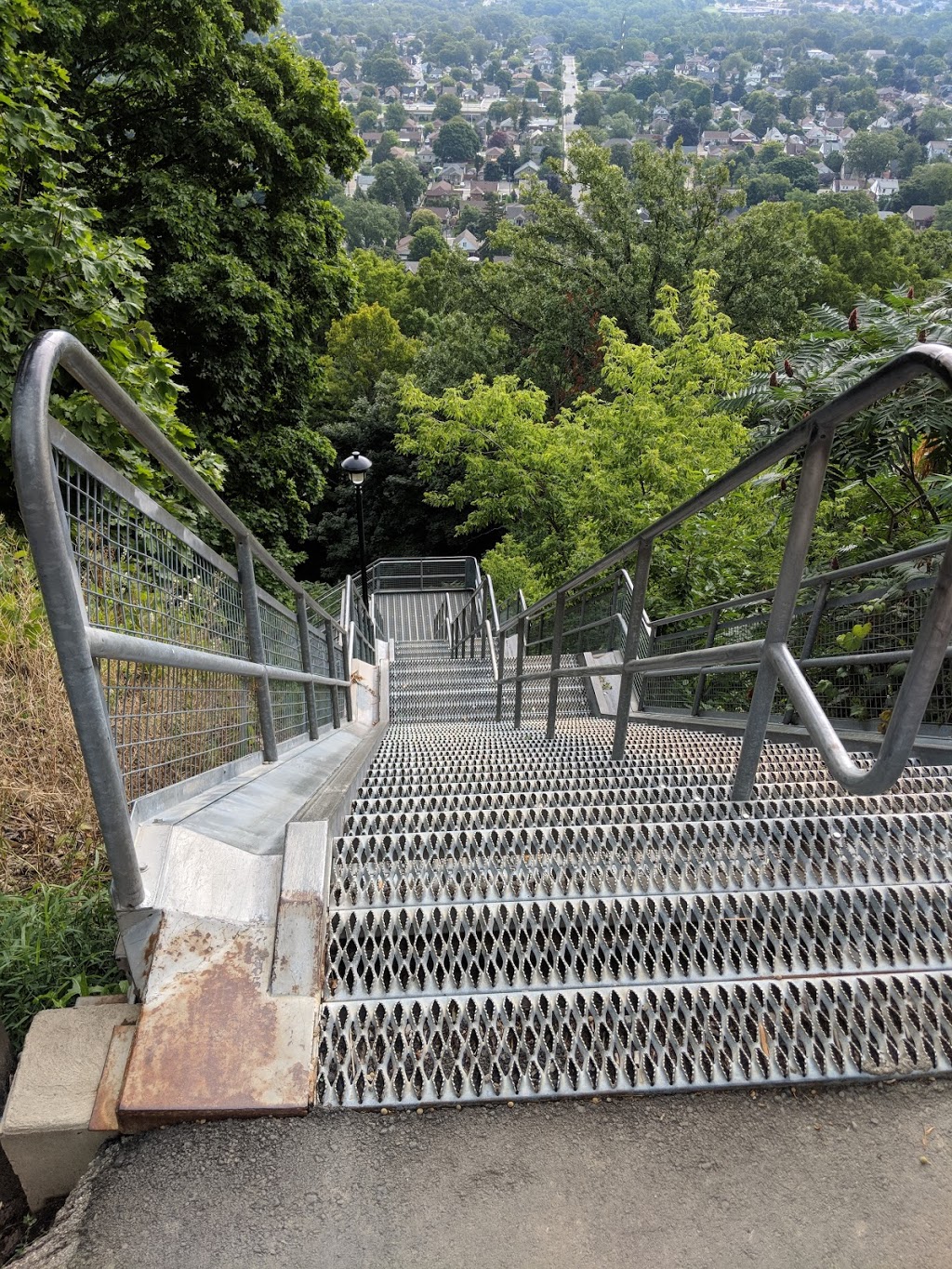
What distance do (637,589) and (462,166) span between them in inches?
7114

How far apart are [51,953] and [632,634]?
→ 2.70 m

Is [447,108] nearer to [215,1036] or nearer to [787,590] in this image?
[787,590]

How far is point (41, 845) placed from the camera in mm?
2725

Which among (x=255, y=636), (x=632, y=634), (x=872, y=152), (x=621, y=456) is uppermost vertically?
(x=872, y=152)

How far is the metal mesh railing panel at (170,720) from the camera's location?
5.53ft

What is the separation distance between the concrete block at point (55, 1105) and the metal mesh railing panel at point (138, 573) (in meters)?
0.83

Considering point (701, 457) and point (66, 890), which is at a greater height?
point (701, 457)

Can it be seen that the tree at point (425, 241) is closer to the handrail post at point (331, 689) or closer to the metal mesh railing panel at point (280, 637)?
the handrail post at point (331, 689)

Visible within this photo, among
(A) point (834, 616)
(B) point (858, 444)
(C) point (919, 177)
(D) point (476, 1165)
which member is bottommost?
(D) point (476, 1165)

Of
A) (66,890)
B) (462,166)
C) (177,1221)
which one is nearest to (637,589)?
(66,890)

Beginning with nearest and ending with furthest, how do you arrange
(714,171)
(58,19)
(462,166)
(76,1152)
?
(76,1152) → (58,19) → (714,171) → (462,166)

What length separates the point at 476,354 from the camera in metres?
23.3

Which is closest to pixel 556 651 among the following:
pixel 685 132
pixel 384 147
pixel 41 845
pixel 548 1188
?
pixel 41 845

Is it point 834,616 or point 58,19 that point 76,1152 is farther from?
point 58,19
